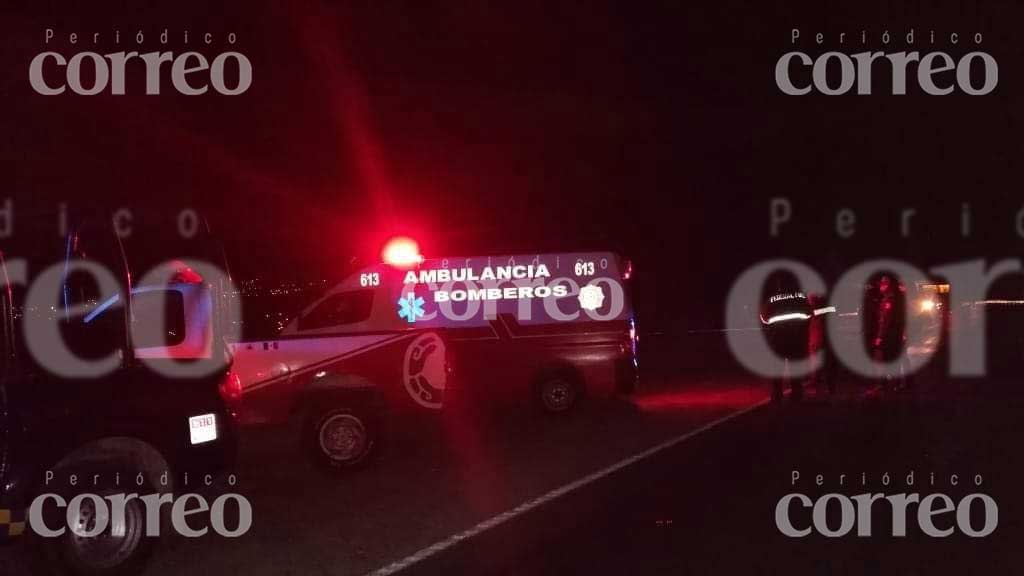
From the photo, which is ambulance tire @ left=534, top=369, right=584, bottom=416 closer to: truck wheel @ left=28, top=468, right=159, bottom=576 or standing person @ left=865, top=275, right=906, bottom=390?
standing person @ left=865, top=275, right=906, bottom=390

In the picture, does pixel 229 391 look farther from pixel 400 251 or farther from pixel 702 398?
pixel 702 398

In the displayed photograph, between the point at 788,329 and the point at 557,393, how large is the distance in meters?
3.94

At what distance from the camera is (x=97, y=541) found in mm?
7000

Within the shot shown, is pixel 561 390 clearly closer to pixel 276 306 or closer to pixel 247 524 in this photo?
pixel 247 524

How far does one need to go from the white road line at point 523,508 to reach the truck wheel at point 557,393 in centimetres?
191

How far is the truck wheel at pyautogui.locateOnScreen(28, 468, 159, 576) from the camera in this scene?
6.77 meters

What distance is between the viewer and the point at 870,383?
19.4 metres

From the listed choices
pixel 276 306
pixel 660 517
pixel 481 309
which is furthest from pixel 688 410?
pixel 276 306

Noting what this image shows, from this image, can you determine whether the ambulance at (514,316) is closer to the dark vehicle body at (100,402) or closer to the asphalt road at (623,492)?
the asphalt road at (623,492)

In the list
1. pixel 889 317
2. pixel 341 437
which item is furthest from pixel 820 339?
pixel 341 437

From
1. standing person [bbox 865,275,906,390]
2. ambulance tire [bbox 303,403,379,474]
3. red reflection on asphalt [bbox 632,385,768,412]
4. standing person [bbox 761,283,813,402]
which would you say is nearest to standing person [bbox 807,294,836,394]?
standing person [bbox 761,283,813,402]

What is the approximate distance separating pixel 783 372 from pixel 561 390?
3.64m

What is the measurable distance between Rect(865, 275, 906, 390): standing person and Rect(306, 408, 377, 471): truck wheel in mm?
9607

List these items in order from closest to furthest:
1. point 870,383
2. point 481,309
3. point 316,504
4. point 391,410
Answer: point 316,504, point 391,410, point 481,309, point 870,383
